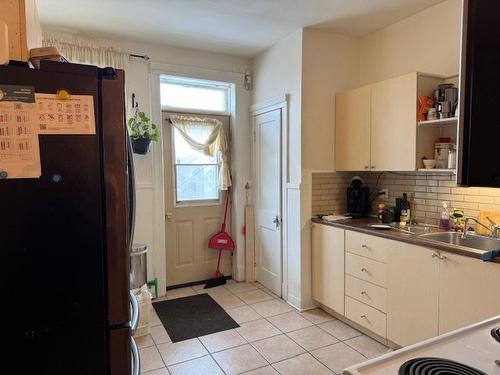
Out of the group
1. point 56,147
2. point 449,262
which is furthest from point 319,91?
point 56,147

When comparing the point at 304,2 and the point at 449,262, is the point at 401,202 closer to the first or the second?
the point at 449,262

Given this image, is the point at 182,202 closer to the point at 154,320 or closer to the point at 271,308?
the point at 154,320

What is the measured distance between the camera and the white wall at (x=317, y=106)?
329 centimetres

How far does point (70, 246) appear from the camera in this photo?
1.06 m

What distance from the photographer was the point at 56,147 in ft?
3.38

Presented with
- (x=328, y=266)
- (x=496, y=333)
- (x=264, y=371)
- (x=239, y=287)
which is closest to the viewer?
(x=496, y=333)

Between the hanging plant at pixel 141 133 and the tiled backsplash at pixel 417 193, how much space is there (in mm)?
1674

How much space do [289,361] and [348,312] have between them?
745 millimetres

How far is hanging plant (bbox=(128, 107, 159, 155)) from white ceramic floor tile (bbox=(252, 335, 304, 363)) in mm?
2092

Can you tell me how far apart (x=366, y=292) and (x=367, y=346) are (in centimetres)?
40

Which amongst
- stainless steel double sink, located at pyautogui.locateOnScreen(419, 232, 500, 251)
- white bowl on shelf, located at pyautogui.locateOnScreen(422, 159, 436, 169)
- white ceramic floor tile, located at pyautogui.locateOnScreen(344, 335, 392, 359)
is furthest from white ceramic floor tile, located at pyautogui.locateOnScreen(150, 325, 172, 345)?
white bowl on shelf, located at pyautogui.locateOnScreen(422, 159, 436, 169)

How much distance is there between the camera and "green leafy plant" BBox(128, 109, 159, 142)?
3.40 meters

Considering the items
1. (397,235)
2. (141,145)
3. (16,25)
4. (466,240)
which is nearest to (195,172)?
(141,145)

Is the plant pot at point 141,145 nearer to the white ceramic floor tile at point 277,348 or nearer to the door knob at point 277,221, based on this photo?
the door knob at point 277,221
